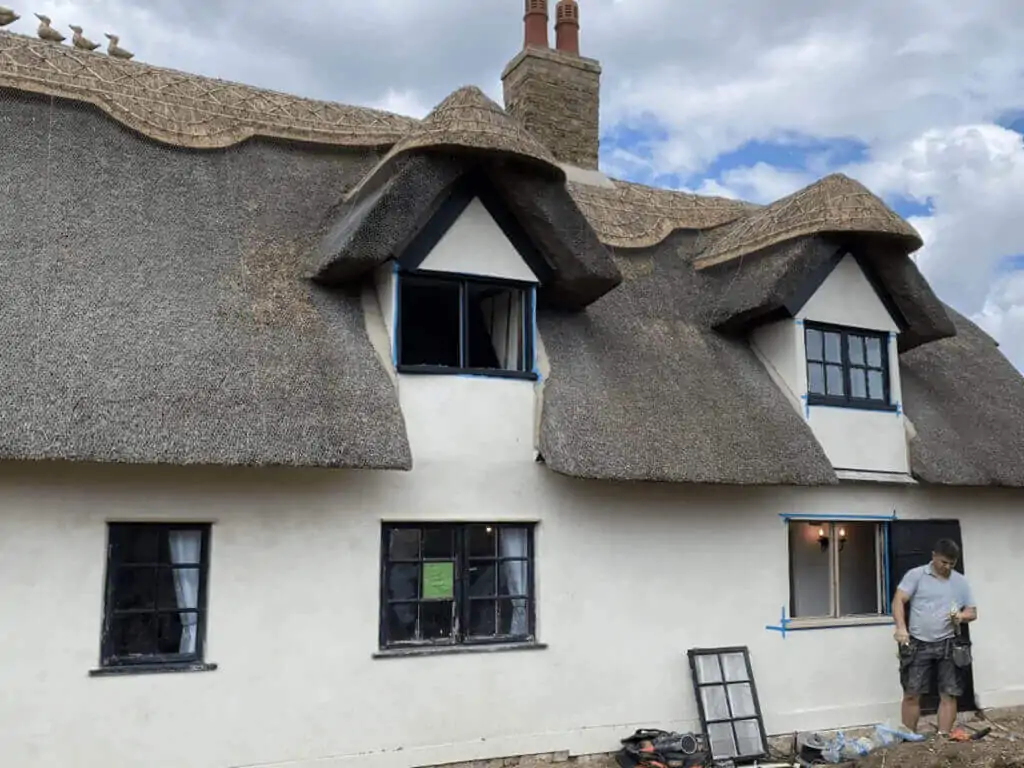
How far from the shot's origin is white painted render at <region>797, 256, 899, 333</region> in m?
9.68

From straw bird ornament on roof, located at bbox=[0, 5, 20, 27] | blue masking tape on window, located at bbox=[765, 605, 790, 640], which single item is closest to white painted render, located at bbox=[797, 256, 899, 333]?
blue masking tape on window, located at bbox=[765, 605, 790, 640]

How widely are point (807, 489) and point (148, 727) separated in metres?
6.25

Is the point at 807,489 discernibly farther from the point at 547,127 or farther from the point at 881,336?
the point at 547,127

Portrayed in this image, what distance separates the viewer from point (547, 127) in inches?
464

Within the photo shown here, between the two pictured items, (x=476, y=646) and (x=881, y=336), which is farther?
(x=881, y=336)

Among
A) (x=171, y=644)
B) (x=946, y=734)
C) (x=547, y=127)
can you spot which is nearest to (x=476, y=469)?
(x=171, y=644)

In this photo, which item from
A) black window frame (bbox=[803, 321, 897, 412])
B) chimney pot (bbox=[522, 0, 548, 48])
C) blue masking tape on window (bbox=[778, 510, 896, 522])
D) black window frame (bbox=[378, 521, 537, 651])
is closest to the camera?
black window frame (bbox=[378, 521, 537, 651])

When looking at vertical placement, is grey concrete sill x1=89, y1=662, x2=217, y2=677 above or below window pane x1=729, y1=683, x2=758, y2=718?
above

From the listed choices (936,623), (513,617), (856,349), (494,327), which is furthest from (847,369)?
(513,617)

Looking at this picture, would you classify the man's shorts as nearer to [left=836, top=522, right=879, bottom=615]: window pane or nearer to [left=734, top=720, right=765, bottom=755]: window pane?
[left=734, top=720, right=765, bottom=755]: window pane

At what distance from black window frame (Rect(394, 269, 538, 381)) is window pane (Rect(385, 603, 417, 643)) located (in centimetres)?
187

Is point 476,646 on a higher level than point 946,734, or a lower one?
higher

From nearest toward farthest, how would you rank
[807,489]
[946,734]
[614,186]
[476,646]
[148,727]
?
1. [148,727]
2. [476,646]
3. [946,734]
4. [807,489]
5. [614,186]

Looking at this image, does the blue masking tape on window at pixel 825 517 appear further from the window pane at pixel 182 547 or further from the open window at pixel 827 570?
the window pane at pixel 182 547
